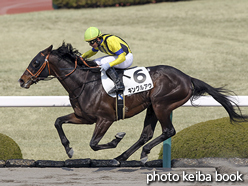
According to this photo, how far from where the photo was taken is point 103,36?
17.9ft

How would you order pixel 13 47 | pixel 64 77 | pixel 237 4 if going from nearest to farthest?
pixel 64 77 → pixel 13 47 → pixel 237 4

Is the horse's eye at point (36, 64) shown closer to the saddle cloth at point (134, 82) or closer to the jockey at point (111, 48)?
the jockey at point (111, 48)

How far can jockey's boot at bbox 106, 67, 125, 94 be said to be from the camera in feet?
17.5

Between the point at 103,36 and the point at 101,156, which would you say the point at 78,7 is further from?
the point at 103,36

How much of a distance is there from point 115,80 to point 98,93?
0.29m

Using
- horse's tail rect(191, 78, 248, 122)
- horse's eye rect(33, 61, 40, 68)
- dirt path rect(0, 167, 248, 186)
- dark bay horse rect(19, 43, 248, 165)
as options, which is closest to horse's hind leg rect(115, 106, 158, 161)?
dark bay horse rect(19, 43, 248, 165)

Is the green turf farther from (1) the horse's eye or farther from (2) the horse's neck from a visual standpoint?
(1) the horse's eye

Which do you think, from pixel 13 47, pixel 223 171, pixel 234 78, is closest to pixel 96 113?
pixel 223 171

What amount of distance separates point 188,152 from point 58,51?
223cm

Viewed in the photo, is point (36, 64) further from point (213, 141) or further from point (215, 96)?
point (213, 141)

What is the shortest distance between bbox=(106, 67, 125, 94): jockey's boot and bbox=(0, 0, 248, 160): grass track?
317 cm

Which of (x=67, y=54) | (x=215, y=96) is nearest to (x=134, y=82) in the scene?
(x=67, y=54)

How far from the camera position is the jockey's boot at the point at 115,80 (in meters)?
5.34

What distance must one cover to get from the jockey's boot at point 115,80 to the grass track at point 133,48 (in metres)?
3.17
